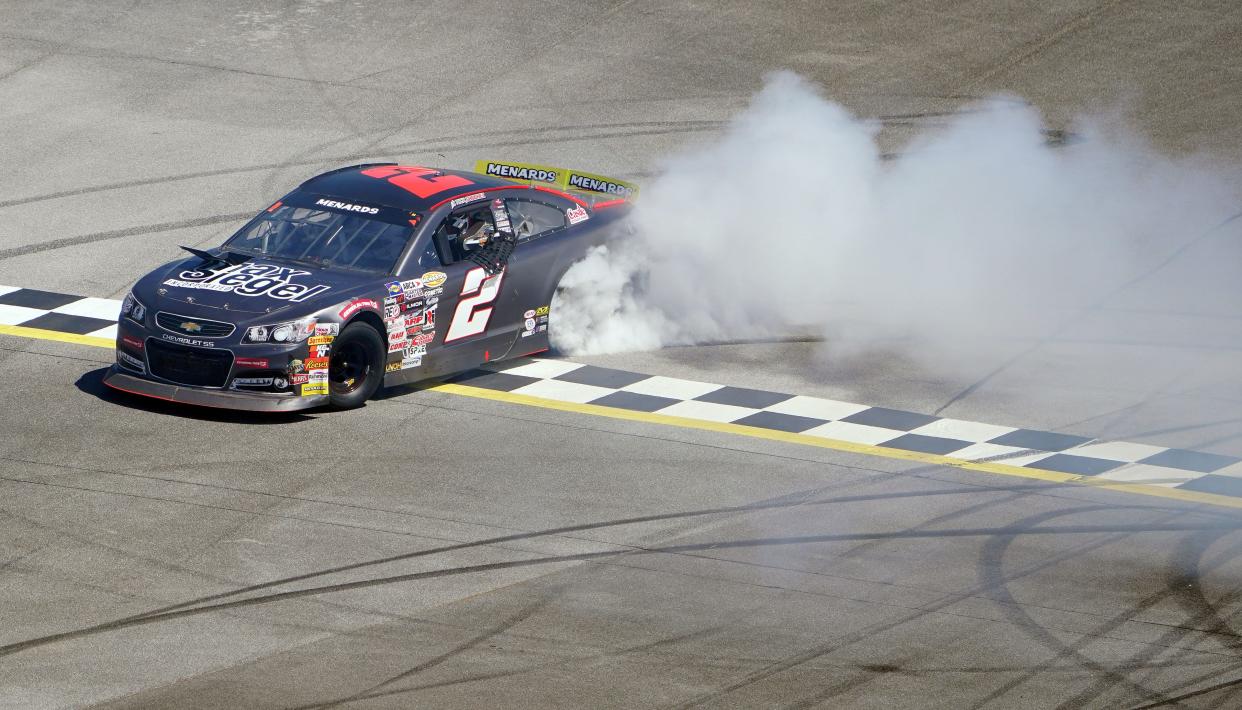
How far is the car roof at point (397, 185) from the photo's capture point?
11.9 metres

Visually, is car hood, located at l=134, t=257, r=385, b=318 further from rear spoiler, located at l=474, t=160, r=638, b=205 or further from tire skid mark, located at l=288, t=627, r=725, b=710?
tire skid mark, located at l=288, t=627, r=725, b=710

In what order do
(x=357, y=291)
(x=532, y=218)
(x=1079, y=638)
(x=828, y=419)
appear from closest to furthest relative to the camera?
1. (x=1079, y=638)
2. (x=357, y=291)
3. (x=828, y=419)
4. (x=532, y=218)

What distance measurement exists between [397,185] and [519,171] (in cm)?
153

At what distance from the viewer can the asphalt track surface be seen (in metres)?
7.42

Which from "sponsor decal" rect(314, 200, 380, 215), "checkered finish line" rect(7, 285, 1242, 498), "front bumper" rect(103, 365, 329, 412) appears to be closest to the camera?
"front bumper" rect(103, 365, 329, 412)

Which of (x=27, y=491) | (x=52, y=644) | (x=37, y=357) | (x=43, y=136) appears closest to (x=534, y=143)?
(x=43, y=136)

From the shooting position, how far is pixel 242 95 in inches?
721

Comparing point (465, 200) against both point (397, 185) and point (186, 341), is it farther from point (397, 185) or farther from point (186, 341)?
point (186, 341)

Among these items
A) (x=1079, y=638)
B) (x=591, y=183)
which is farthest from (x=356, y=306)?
(x=1079, y=638)

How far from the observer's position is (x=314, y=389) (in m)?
10.8

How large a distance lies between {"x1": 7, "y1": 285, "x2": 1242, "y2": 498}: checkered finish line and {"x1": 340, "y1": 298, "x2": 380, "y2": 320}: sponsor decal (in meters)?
1.16

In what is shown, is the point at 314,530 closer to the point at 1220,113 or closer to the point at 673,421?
the point at 673,421

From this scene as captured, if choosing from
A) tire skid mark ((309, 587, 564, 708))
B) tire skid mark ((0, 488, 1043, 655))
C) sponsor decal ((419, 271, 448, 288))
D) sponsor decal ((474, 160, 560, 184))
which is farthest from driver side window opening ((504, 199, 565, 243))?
tire skid mark ((309, 587, 564, 708))

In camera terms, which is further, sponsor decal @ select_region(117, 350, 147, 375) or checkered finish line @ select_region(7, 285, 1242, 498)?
sponsor decal @ select_region(117, 350, 147, 375)
